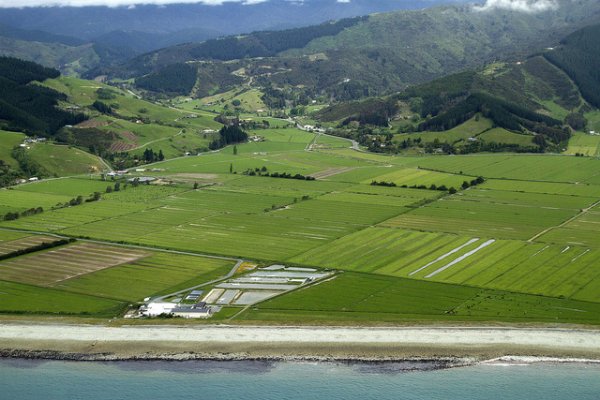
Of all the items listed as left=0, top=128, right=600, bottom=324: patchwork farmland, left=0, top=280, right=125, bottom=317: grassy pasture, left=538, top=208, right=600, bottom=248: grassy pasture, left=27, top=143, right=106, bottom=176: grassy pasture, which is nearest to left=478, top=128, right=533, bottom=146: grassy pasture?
left=0, top=128, right=600, bottom=324: patchwork farmland

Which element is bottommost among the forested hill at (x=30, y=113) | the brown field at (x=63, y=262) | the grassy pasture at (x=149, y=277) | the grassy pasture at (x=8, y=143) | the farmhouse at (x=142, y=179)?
the farmhouse at (x=142, y=179)

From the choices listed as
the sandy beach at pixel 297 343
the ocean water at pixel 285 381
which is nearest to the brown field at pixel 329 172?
the sandy beach at pixel 297 343

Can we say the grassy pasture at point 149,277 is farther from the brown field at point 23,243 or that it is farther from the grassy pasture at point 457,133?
the grassy pasture at point 457,133

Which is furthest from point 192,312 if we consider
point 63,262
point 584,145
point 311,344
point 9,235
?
point 584,145

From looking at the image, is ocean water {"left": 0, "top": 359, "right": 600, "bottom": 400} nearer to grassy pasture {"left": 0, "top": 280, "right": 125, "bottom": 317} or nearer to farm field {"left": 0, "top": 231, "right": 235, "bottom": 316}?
grassy pasture {"left": 0, "top": 280, "right": 125, "bottom": 317}

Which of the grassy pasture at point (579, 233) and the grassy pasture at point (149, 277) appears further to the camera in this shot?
the grassy pasture at point (579, 233)

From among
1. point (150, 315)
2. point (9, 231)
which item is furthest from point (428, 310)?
point (9, 231)

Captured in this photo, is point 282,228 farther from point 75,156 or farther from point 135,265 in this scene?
point 75,156
